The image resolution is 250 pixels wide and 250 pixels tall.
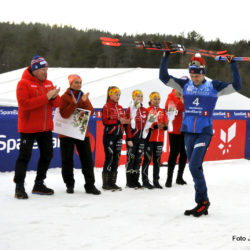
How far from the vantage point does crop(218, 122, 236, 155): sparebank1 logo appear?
415 inches

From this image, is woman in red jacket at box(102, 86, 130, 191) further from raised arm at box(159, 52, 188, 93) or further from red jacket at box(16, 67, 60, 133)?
raised arm at box(159, 52, 188, 93)

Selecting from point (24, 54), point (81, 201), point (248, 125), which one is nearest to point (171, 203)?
point (81, 201)

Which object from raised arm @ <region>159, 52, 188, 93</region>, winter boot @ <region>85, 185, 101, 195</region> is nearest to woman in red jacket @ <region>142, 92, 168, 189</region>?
winter boot @ <region>85, 185, 101, 195</region>

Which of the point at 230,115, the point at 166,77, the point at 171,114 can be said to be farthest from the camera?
the point at 230,115

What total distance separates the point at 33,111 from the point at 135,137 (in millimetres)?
1784

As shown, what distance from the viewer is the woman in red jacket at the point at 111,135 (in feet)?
21.4

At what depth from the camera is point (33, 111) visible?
18.8 ft

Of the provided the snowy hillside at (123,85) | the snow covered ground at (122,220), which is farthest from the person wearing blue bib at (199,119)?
the snowy hillside at (123,85)

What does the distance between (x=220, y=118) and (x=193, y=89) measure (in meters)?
5.37

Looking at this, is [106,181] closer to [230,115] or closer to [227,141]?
[227,141]

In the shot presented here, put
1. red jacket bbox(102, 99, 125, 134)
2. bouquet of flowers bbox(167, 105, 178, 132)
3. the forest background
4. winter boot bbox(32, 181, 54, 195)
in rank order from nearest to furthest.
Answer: winter boot bbox(32, 181, 54, 195), red jacket bbox(102, 99, 125, 134), bouquet of flowers bbox(167, 105, 178, 132), the forest background

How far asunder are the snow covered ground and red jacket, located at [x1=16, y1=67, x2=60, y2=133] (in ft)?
3.14

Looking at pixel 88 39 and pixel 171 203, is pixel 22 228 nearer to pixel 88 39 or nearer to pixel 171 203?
pixel 171 203

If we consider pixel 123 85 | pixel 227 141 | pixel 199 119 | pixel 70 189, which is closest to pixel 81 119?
pixel 70 189
